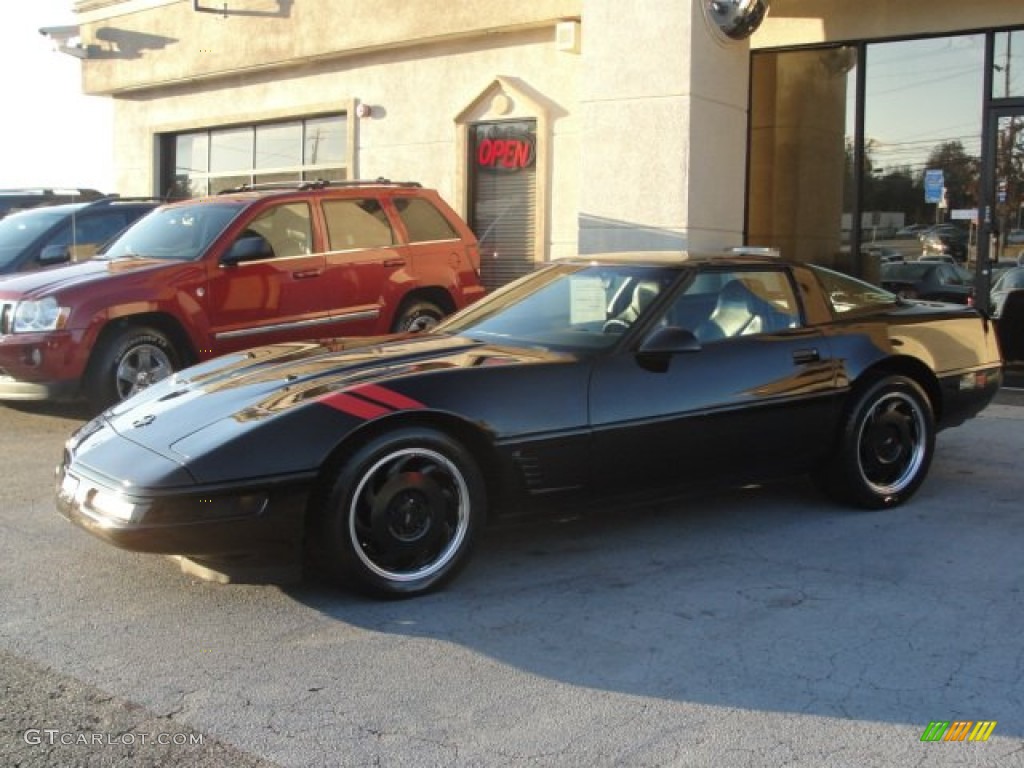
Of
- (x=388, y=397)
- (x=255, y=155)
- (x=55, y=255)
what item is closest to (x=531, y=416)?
(x=388, y=397)

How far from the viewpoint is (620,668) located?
3.78 meters

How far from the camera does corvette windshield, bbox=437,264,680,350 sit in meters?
5.22

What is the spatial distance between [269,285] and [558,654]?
5.56 m

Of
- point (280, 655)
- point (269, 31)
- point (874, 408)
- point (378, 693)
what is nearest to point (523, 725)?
point (378, 693)

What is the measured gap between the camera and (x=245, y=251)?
27.9 ft

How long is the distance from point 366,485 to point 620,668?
3.96 feet

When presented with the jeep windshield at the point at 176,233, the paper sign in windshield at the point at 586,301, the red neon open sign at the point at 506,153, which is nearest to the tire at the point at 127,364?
the jeep windshield at the point at 176,233

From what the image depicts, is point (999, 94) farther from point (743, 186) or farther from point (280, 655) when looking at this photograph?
point (280, 655)

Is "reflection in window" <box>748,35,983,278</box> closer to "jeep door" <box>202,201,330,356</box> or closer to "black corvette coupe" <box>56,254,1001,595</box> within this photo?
"black corvette coupe" <box>56,254,1001,595</box>

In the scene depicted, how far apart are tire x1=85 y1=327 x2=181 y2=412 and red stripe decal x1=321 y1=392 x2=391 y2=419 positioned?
4296mm

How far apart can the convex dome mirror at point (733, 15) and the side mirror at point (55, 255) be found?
6675 millimetres

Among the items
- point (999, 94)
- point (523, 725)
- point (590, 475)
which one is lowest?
point (523, 725)

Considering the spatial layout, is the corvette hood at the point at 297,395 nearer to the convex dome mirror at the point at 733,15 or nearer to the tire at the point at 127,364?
the tire at the point at 127,364

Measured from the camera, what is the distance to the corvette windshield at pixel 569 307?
5.22 meters
